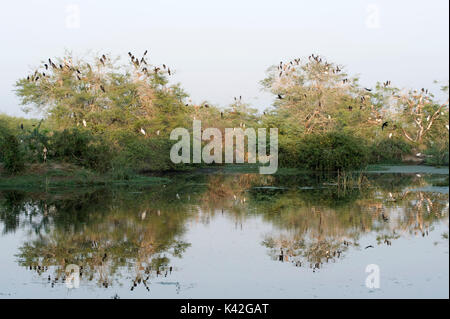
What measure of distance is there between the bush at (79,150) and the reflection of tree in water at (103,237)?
716cm

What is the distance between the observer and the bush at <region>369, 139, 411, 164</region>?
45.0 metres

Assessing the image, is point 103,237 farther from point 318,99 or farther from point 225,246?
point 318,99

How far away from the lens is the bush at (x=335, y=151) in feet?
109

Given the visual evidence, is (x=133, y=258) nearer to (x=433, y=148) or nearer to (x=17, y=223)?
(x=17, y=223)

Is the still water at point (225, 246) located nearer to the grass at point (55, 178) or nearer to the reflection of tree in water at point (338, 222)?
the reflection of tree in water at point (338, 222)

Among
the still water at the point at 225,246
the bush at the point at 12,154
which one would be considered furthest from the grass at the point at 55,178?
the still water at the point at 225,246

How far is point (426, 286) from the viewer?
7941mm

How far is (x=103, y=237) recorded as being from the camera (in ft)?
38.1

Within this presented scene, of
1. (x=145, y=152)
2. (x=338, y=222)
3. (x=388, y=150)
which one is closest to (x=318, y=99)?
(x=388, y=150)

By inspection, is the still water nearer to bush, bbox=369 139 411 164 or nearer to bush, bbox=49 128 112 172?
bush, bbox=49 128 112 172

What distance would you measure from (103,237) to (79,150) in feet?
49.6

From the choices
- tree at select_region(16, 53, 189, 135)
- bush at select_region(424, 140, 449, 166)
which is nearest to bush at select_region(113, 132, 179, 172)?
tree at select_region(16, 53, 189, 135)

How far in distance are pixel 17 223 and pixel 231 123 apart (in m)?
29.6
